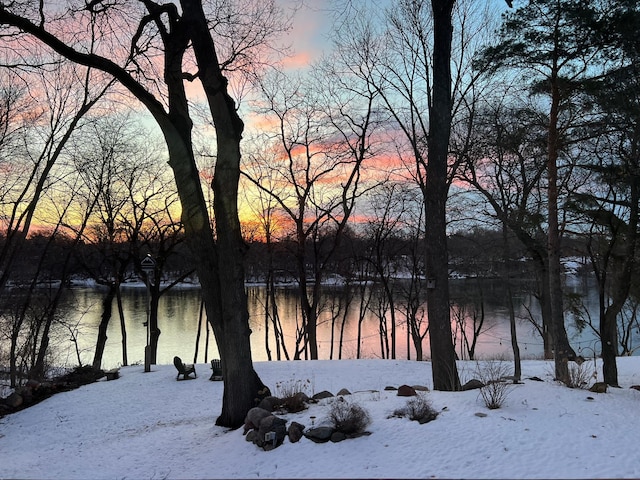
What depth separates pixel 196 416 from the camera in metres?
7.63

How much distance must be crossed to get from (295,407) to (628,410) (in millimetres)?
4177

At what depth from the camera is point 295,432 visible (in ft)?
15.0

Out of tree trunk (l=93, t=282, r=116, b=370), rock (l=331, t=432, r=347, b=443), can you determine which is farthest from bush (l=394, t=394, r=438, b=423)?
tree trunk (l=93, t=282, r=116, b=370)

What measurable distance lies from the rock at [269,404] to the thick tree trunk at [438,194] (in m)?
2.70

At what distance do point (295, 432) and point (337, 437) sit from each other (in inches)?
19.5

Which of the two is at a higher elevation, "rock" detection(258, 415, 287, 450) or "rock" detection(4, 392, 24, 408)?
"rock" detection(258, 415, 287, 450)

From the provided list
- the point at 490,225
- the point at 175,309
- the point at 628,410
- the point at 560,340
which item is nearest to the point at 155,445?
the point at 628,410

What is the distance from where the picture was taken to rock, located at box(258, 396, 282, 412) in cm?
572

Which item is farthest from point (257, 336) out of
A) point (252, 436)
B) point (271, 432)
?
point (271, 432)

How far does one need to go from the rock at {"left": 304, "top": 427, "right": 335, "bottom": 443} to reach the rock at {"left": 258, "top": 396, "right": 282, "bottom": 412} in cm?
137

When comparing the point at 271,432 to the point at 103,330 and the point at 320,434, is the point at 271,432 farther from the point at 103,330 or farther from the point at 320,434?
the point at 103,330

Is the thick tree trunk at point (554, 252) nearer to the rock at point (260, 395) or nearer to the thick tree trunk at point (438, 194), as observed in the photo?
the thick tree trunk at point (438, 194)

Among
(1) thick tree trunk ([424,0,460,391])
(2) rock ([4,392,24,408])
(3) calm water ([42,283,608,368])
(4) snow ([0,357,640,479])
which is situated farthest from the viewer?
(3) calm water ([42,283,608,368])

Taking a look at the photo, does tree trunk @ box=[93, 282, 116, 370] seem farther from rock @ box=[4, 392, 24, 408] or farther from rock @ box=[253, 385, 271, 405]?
rock @ box=[253, 385, 271, 405]
